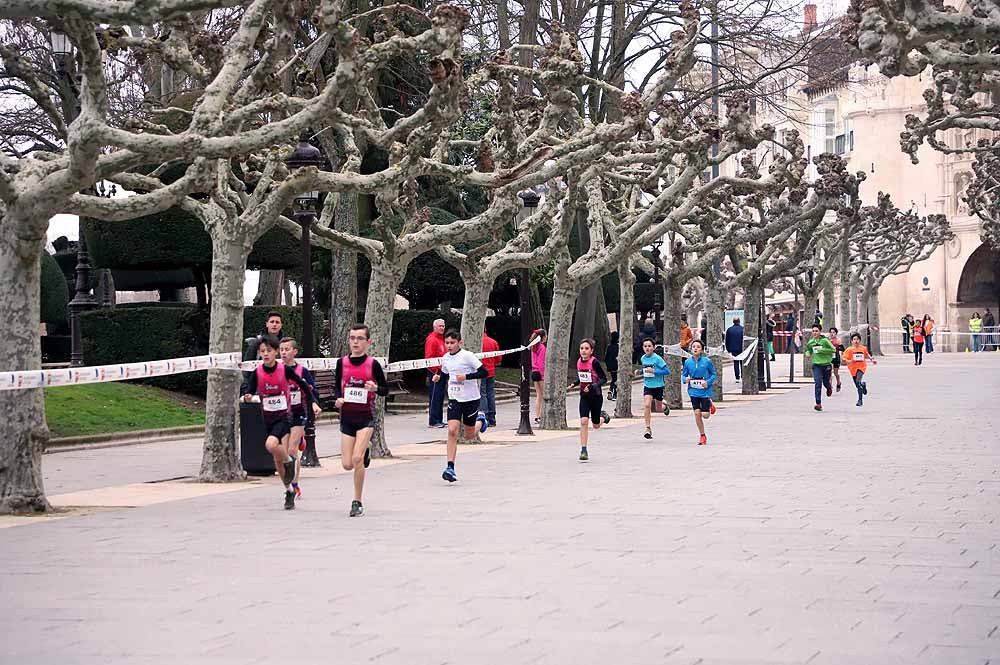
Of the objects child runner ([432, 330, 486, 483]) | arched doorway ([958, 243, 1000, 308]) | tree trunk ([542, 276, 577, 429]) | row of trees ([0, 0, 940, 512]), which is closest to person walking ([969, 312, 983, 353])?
arched doorway ([958, 243, 1000, 308])

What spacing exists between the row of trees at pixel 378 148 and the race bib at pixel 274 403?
A: 207 cm

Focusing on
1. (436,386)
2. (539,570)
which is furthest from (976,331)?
(539,570)

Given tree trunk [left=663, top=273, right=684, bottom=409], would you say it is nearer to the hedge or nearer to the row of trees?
the row of trees

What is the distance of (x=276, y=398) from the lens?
15.2 meters

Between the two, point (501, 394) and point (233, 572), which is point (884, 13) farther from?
point (501, 394)

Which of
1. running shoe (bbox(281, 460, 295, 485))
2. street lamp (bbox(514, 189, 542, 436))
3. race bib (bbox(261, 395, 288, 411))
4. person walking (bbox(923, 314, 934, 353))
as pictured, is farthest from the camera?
person walking (bbox(923, 314, 934, 353))

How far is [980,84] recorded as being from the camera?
1884 cm

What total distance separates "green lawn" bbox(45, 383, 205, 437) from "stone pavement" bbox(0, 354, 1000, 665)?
21.8 feet

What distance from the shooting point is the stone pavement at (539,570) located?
7984 millimetres

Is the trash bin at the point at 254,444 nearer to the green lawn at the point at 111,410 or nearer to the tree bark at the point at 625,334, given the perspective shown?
the green lawn at the point at 111,410

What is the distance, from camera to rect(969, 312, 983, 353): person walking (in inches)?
3014

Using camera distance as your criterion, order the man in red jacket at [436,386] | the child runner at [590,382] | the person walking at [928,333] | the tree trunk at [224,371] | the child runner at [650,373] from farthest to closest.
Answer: the person walking at [928,333] < the man in red jacket at [436,386] < the child runner at [650,373] < the child runner at [590,382] < the tree trunk at [224,371]

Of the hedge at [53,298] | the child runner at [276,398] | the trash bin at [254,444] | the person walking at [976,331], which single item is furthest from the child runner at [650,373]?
the person walking at [976,331]

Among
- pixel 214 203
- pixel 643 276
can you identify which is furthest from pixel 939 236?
pixel 214 203
